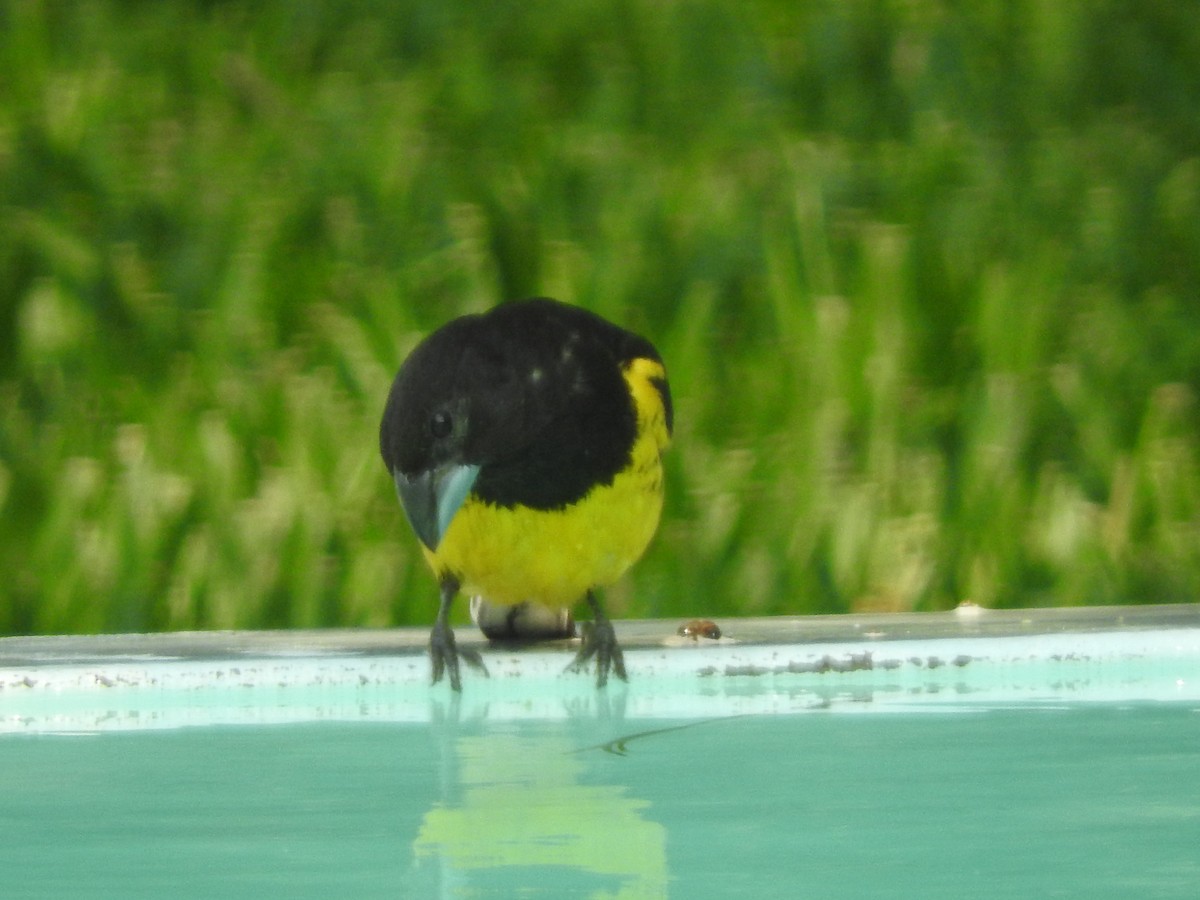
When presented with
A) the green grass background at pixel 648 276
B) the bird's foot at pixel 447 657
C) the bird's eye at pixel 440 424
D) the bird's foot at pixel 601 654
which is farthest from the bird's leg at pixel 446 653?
the green grass background at pixel 648 276

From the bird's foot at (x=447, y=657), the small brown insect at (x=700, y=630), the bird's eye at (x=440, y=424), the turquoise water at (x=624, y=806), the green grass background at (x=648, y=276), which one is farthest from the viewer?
the green grass background at (x=648, y=276)

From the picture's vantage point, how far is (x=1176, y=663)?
291cm

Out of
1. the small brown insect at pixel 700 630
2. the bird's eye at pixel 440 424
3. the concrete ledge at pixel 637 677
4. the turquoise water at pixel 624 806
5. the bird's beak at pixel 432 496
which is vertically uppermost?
the bird's eye at pixel 440 424

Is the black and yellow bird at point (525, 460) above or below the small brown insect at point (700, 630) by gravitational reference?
above

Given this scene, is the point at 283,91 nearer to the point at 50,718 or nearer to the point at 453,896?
the point at 50,718

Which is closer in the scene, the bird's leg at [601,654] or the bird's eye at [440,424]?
the bird's eye at [440,424]

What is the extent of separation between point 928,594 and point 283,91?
83.2 inches

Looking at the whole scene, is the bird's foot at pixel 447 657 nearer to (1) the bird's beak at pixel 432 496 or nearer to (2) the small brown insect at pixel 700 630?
(1) the bird's beak at pixel 432 496

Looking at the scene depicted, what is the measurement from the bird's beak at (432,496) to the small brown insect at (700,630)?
516mm

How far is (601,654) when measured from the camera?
2.93m

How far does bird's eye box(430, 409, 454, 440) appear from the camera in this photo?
2.73 meters

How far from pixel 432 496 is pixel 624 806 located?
2.42 feet

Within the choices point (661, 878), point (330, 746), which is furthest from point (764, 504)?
point (661, 878)

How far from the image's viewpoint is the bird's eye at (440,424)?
2.73m
